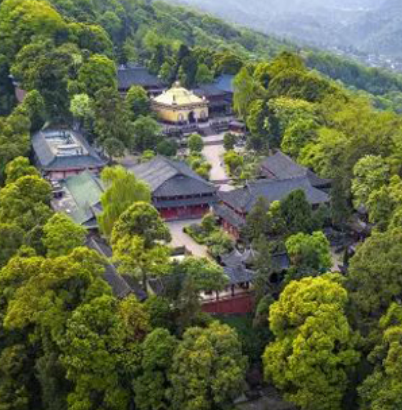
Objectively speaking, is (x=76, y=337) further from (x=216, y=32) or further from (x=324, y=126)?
(x=216, y=32)

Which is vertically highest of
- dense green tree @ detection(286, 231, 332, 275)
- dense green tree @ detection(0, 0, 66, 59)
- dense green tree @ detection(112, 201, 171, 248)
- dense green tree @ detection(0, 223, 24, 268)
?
dense green tree @ detection(0, 0, 66, 59)

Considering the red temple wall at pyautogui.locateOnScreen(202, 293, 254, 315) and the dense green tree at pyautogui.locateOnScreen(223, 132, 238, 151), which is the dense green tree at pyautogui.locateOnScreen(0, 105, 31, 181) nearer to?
the dense green tree at pyautogui.locateOnScreen(223, 132, 238, 151)

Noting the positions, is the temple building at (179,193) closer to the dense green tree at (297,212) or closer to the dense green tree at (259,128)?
the dense green tree at (297,212)

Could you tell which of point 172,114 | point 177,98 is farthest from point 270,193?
point 177,98

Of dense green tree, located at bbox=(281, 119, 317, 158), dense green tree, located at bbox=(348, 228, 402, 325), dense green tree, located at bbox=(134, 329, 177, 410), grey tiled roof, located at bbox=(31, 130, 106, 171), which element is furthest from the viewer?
dense green tree, located at bbox=(281, 119, 317, 158)

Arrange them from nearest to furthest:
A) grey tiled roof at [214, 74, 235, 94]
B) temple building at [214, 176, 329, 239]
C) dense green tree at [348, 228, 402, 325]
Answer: dense green tree at [348, 228, 402, 325]
temple building at [214, 176, 329, 239]
grey tiled roof at [214, 74, 235, 94]

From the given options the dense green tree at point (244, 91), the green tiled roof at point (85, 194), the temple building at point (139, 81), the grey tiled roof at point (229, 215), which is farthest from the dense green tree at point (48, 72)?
the grey tiled roof at point (229, 215)

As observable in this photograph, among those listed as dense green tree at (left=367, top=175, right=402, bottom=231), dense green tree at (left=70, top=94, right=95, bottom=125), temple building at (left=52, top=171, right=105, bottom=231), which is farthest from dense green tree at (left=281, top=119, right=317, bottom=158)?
dense green tree at (left=70, top=94, right=95, bottom=125)
